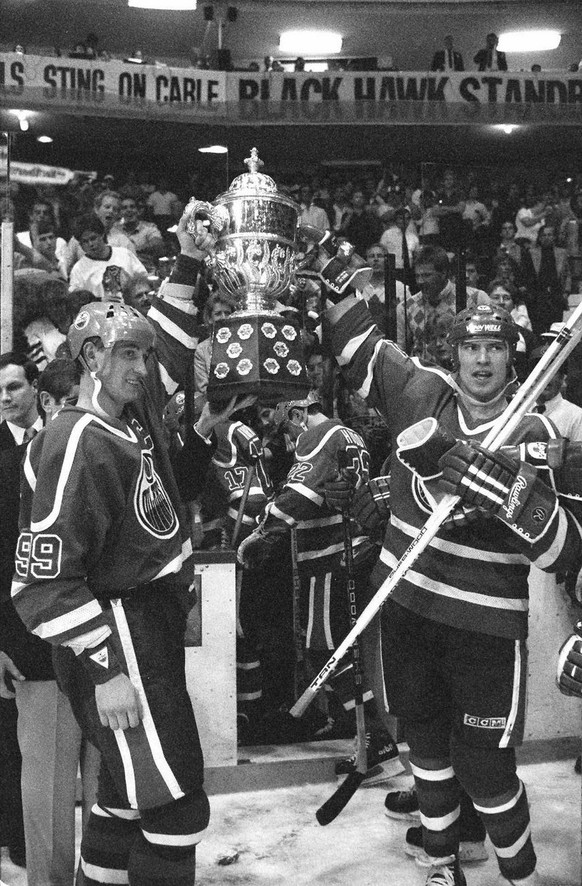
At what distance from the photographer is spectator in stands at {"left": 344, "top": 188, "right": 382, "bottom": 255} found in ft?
32.4

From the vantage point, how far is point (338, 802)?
147 inches

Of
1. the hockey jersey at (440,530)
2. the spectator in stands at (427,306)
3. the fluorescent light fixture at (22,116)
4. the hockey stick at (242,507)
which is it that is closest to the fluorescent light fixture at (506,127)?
the fluorescent light fixture at (22,116)

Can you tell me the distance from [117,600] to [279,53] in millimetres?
12050

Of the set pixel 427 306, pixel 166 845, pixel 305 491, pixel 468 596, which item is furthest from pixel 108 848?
pixel 427 306

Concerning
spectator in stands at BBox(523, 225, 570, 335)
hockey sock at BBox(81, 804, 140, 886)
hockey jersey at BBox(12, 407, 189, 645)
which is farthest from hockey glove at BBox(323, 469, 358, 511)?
spectator in stands at BBox(523, 225, 570, 335)

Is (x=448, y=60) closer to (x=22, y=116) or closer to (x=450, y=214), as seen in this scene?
(x=22, y=116)

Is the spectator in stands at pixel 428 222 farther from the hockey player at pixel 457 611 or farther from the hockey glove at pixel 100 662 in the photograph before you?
the hockey glove at pixel 100 662

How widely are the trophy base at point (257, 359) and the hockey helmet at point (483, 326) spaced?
1.58ft

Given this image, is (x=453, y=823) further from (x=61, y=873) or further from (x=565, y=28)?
(x=565, y=28)

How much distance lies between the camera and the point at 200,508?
16.9ft

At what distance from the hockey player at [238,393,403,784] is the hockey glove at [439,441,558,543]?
5.17 ft

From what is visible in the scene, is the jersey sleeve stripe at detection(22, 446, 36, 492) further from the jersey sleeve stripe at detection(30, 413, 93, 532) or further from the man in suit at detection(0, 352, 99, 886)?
the man in suit at detection(0, 352, 99, 886)

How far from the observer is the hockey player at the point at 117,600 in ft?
7.90

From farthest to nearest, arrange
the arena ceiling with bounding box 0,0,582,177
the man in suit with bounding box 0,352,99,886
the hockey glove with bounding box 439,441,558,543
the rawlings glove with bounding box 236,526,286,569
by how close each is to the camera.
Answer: the arena ceiling with bounding box 0,0,582,177, the rawlings glove with bounding box 236,526,286,569, the man in suit with bounding box 0,352,99,886, the hockey glove with bounding box 439,441,558,543
